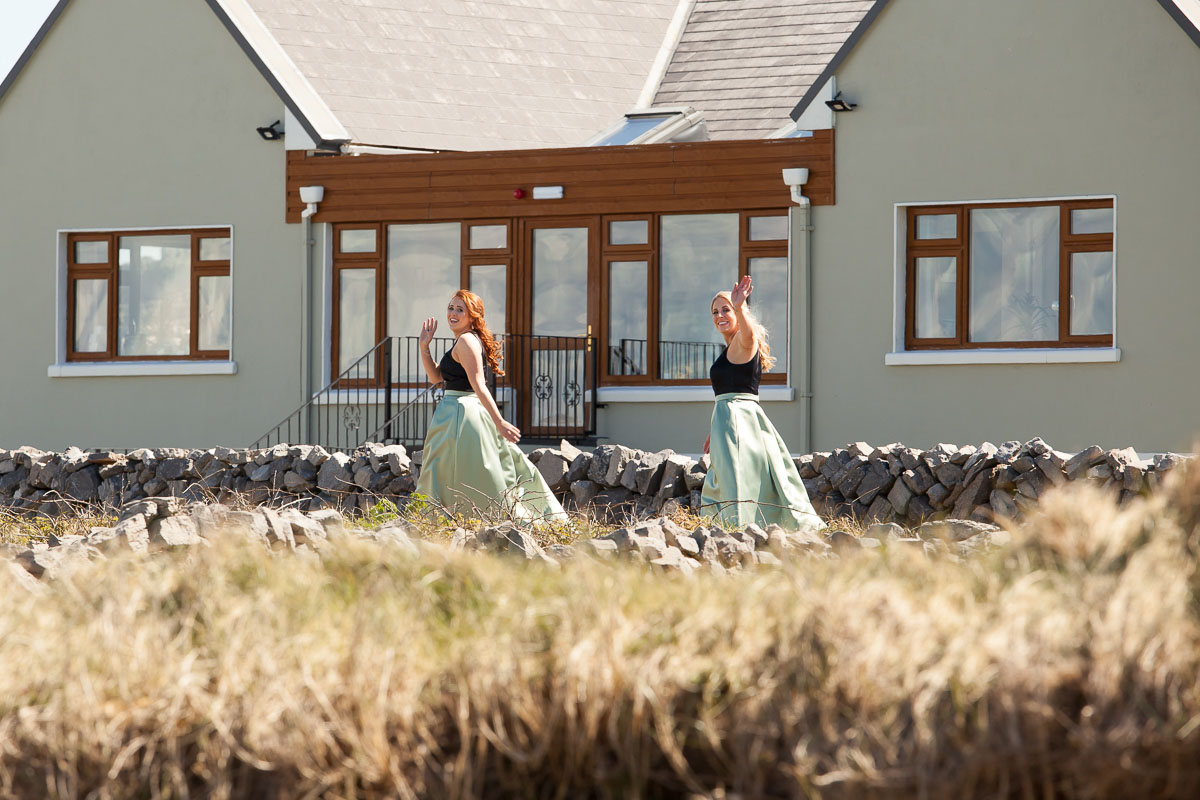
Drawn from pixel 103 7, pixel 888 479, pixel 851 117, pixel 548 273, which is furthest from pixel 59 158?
pixel 888 479

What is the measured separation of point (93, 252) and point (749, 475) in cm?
1119

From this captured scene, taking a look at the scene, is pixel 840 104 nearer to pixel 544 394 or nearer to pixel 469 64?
pixel 544 394

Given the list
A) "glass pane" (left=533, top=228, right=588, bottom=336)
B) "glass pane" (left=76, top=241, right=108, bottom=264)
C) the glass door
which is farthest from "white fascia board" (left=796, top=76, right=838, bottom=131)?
"glass pane" (left=76, top=241, right=108, bottom=264)

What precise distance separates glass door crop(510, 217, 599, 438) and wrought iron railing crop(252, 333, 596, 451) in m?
0.01

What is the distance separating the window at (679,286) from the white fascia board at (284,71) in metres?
3.35

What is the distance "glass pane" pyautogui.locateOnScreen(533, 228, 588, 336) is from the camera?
659 inches

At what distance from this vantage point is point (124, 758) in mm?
4098

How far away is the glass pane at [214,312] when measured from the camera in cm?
1780

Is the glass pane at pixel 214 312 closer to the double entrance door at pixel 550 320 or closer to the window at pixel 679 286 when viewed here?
the double entrance door at pixel 550 320

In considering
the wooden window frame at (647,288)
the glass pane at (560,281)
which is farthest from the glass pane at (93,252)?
the wooden window frame at (647,288)

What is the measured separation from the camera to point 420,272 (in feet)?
56.5

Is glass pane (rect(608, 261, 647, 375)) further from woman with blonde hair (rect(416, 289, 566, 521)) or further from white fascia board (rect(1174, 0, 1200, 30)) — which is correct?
woman with blonde hair (rect(416, 289, 566, 521))

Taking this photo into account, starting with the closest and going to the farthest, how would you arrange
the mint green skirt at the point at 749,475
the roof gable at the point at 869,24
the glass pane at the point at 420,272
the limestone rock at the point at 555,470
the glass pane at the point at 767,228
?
1. the mint green skirt at the point at 749,475
2. the limestone rock at the point at 555,470
3. the roof gable at the point at 869,24
4. the glass pane at the point at 767,228
5. the glass pane at the point at 420,272

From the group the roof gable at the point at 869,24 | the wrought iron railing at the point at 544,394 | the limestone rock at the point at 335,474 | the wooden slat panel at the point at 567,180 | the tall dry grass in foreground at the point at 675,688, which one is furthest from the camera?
the wrought iron railing at the point at 544,394
